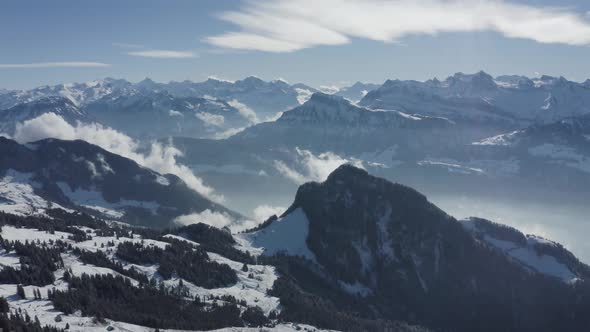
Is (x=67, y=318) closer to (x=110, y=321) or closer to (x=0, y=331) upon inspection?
(x=110, y=321)

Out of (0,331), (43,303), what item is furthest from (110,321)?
(0,331)

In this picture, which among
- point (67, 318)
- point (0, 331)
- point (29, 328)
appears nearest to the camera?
point (0, 331)

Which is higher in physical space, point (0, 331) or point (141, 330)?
point (0, 331)

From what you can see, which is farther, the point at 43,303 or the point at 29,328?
the point at 43,303

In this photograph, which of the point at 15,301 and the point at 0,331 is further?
the point at 15,301

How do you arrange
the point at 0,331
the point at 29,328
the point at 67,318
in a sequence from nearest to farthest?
the point at 0,331
the point at 29,328
the point at 67,318

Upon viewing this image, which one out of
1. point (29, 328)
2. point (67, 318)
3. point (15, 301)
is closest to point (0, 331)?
point (29, 328)

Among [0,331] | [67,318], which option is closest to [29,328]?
[0,331]

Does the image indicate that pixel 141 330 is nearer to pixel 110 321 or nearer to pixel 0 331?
pixel 110 321
